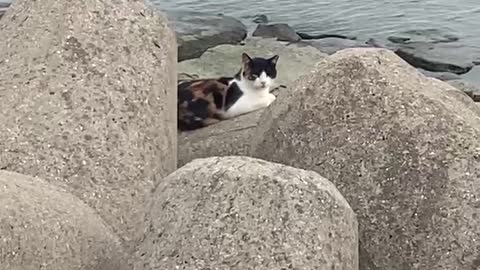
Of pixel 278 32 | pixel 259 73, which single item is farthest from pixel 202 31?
pixel 259 73

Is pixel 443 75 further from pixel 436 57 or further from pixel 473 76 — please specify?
pixel 436 57

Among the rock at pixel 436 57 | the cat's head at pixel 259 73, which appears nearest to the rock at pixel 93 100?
the cat's head at pixel 259 73

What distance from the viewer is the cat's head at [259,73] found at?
7.59m

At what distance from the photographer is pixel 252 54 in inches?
447

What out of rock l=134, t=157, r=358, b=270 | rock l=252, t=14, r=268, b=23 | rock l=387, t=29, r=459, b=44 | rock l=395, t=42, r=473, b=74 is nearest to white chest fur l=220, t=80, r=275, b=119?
→ rock l=134, t=157, r=358, b=270

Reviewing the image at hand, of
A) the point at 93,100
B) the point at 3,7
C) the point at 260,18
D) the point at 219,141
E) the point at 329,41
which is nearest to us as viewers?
the point at 93,100

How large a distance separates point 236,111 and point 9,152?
315 centimetres

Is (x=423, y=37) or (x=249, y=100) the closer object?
(x=249, y=100)

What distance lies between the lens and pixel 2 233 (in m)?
3.03

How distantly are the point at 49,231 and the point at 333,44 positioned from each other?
940 cm

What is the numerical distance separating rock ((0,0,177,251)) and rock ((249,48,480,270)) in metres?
0.50

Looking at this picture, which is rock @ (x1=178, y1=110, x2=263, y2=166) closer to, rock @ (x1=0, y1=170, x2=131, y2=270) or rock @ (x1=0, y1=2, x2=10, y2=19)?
rock @ (x1=0, y1=170, x2=131, y2=270)

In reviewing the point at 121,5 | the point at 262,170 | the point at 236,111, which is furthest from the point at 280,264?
the point at 236,111

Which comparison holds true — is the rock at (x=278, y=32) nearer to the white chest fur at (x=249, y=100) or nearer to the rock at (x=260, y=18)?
the rock at (x=260, y=18)
